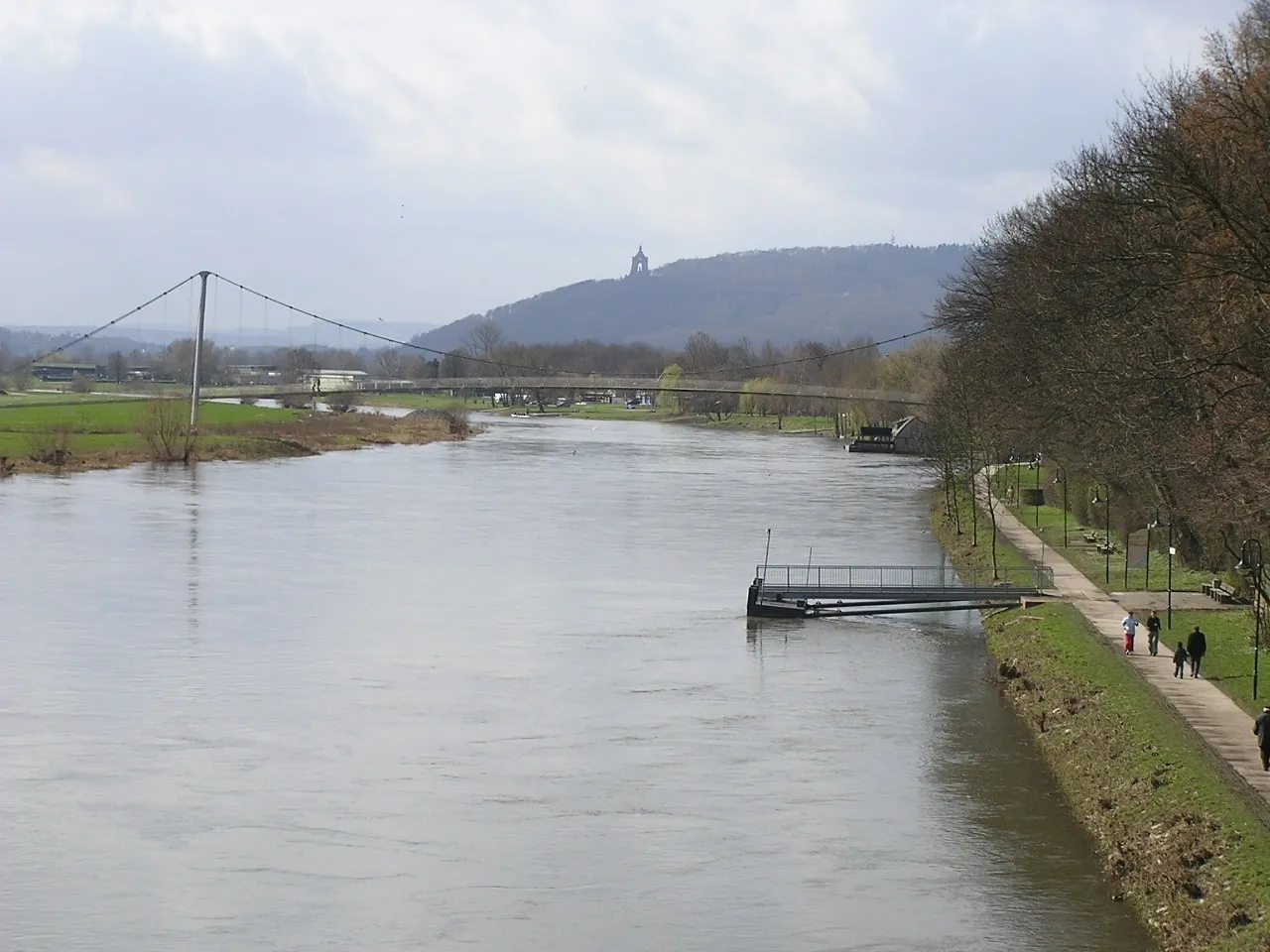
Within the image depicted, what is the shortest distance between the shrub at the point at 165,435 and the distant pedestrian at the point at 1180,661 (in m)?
61.6

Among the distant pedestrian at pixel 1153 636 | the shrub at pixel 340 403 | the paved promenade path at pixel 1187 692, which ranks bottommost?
the paved promenade path at pixel 1187 692

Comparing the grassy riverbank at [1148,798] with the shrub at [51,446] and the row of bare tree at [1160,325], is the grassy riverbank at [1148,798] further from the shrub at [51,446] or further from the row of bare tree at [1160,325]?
the shrub at [51,446]

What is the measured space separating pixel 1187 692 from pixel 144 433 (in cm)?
6479

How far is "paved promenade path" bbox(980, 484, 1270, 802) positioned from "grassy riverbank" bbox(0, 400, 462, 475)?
1886 inches

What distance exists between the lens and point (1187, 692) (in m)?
23.8

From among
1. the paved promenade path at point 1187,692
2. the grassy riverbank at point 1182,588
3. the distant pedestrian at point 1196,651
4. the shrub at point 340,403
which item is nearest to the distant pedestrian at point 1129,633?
the paved promenade path at point 1187,692

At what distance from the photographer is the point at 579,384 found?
126188 mm

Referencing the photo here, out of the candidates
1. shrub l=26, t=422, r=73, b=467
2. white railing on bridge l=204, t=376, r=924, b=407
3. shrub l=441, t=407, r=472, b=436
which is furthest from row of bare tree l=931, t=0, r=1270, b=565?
shrub l=441, t=407, r=472, b=436

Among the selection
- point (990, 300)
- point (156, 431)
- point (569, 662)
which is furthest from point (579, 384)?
point (569, 662)

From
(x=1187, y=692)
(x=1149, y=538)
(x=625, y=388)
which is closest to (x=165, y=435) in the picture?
(x=625, y=388)

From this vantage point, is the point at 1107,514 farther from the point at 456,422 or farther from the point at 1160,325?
the point at 456,422

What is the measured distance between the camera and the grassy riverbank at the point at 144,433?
250 ft

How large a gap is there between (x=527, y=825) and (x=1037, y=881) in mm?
5582

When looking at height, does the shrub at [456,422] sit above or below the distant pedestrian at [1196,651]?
above
